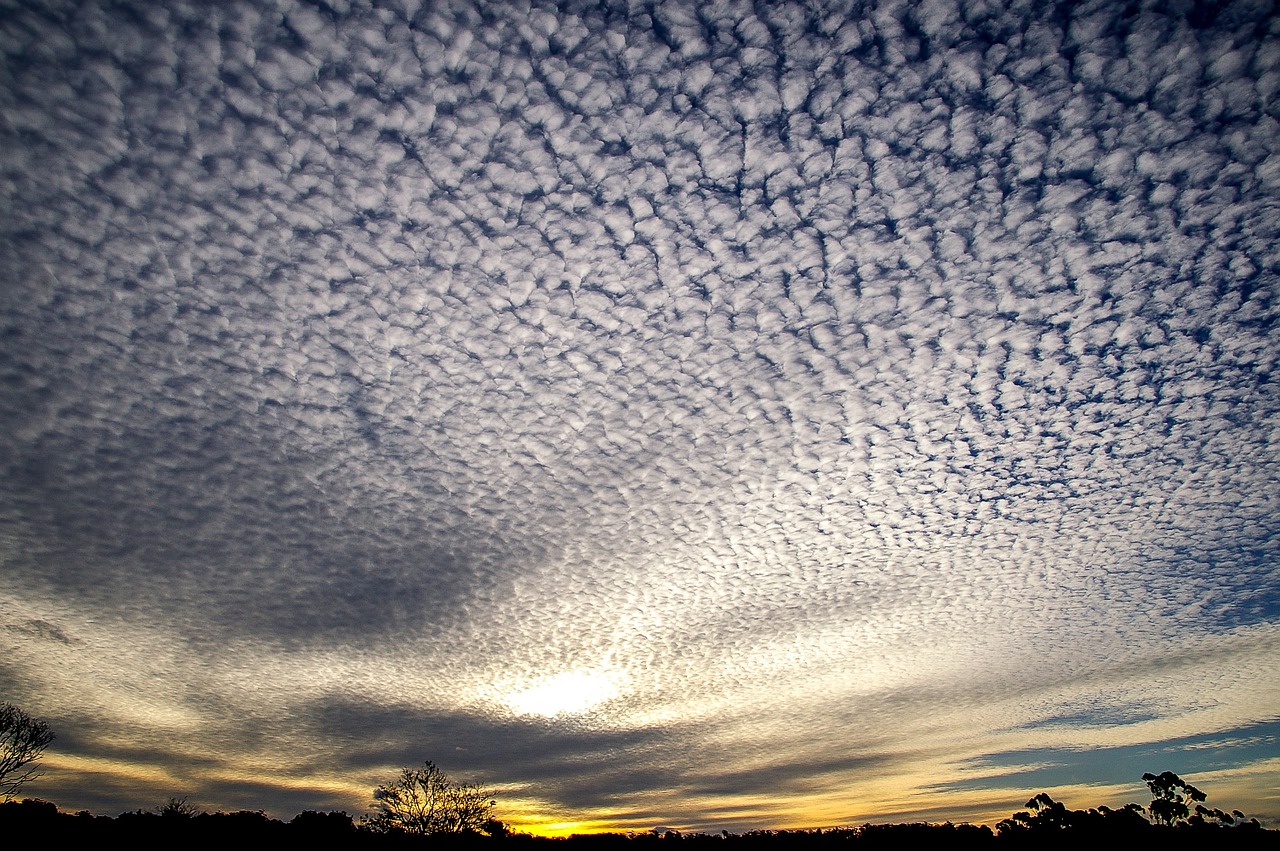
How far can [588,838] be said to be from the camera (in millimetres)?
52844

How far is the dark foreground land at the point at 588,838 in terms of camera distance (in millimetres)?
27109

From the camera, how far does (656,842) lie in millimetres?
50969

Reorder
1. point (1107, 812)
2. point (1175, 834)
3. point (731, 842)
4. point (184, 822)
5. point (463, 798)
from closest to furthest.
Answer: point (184, 822) < point (731, 842) < point (1175, 834) < point (463, 798) < point (1107, 812)

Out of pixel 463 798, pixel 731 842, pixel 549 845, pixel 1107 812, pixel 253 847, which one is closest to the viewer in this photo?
pixel 253 847

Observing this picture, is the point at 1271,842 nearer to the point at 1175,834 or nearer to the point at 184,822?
the point at 1175,834

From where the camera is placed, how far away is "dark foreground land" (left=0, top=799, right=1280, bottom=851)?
27.1 metres

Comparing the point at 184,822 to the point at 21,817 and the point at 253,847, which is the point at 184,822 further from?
the point at 21,817

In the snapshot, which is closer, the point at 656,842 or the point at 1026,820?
the point at 656,842

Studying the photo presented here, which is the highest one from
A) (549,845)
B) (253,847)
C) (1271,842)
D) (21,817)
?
(21,817)

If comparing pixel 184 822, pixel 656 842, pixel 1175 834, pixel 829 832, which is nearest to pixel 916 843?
pixel 829 832

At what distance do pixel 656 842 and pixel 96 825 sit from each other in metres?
40.4

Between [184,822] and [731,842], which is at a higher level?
[184,822]

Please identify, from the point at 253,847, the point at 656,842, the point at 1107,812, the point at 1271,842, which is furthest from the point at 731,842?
the point at 1107,812

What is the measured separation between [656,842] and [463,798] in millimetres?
32573
